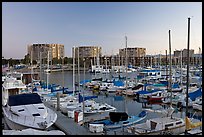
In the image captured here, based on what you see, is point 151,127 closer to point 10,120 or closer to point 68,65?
point 10,120

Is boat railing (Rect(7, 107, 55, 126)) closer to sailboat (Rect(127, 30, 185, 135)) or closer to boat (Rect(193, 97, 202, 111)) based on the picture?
sailboat (Rect(127, 30, 185, 135))

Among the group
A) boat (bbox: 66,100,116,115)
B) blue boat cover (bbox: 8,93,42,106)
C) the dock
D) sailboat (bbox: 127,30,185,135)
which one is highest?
blue boat cover (bbox: 8,93,42,106)

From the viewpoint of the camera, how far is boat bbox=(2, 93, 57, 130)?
27.0 feet

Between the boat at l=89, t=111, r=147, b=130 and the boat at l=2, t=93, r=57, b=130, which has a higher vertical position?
the boat at l=2, t=93, r=57, b=130

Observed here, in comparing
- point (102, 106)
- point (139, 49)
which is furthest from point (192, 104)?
point (139, 49)

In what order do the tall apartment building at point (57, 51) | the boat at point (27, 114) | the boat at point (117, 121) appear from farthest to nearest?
the tall apartment building at point (57, 51)
the boat at point (117, 121)
the boat at point (27, 114)

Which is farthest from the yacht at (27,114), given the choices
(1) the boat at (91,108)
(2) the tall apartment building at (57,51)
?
(2) the tall apartment building at (57,51)

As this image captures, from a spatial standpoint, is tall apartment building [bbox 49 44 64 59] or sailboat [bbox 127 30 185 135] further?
tall apartment building [bbox 49 44 64 59]

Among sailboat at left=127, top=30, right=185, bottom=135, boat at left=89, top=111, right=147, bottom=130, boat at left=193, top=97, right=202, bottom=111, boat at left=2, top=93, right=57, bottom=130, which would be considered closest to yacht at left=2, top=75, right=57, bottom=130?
boat at left=2, top=93, right=57, bottom=130

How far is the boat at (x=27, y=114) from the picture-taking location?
27.0 feet

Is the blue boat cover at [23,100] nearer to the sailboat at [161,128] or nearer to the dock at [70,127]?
the dock at [70,127]

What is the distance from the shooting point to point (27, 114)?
8688 mm

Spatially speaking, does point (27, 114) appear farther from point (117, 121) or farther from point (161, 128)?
point (161, 128)

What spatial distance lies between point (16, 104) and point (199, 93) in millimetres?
9210
